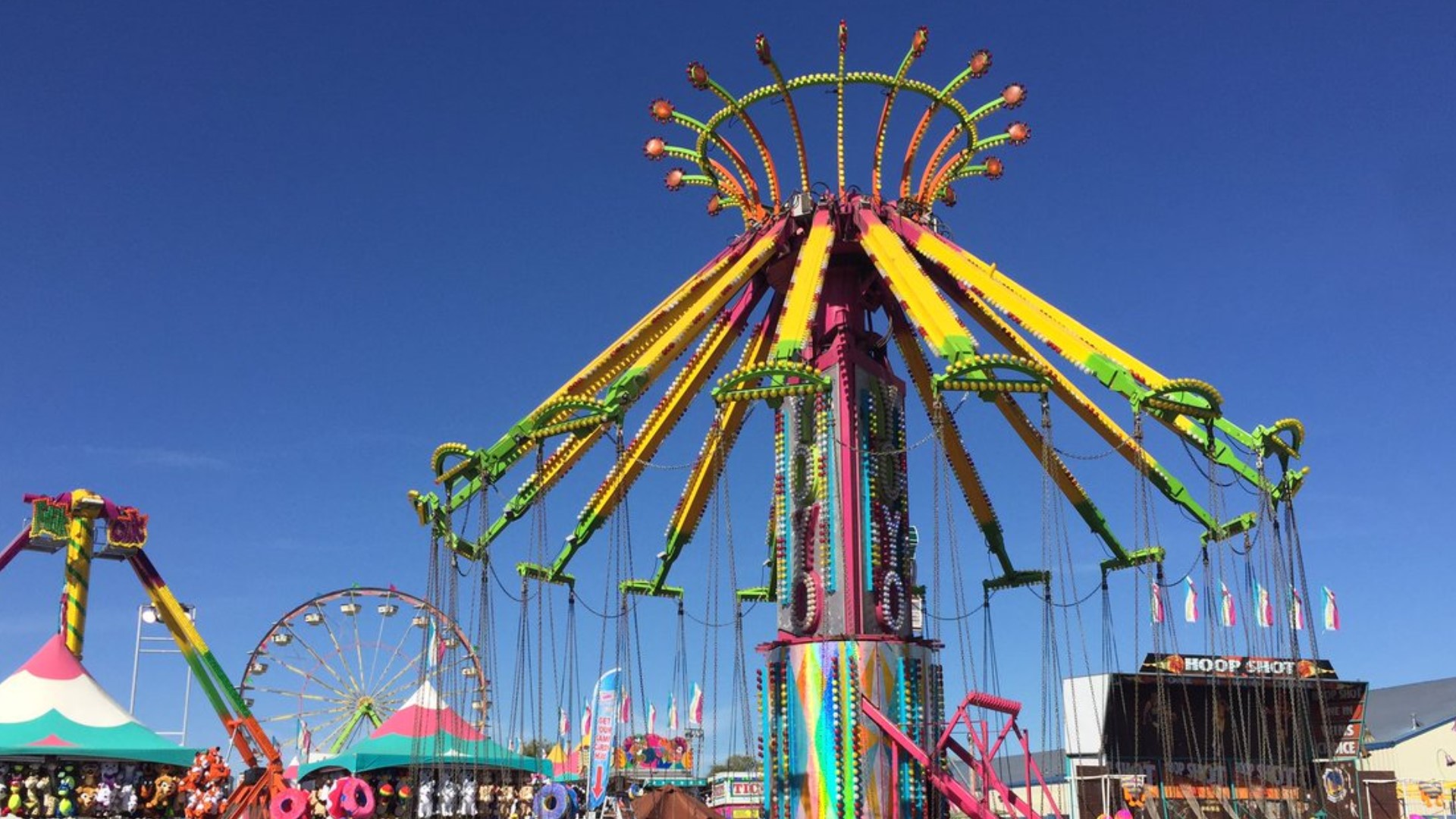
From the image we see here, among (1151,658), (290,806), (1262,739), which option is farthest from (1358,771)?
(290,806)

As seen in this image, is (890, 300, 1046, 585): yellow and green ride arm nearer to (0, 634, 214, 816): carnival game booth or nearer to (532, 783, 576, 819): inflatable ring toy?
(532, 783, 576, 819): inflatable ring toy

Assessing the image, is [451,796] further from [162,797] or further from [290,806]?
[290,806]

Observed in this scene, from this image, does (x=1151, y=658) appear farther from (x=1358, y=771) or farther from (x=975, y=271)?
(x=975, y=271)

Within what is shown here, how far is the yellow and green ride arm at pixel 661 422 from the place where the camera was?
87.5 ft

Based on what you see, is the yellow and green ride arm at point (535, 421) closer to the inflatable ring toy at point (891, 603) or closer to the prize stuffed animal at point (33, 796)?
the inflatable ring toy at point (891, 603)

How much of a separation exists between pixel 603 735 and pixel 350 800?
5194mm

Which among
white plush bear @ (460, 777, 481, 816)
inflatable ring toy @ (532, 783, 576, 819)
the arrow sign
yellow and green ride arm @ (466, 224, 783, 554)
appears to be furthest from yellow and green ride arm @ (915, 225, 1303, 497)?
white plush bear @ (460, 777, 481, 816)

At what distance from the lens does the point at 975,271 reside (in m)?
23.8

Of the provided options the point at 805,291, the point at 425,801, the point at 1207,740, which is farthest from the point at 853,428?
the point at 1207,740

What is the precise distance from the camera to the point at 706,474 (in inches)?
1128

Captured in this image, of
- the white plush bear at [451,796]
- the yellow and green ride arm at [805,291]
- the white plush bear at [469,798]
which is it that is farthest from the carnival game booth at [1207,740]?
the yellow and green ride arm at [805,291]

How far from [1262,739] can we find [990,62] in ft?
47.8

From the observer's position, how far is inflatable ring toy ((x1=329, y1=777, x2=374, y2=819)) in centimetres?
2309

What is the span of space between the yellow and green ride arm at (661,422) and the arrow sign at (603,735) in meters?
2.82
